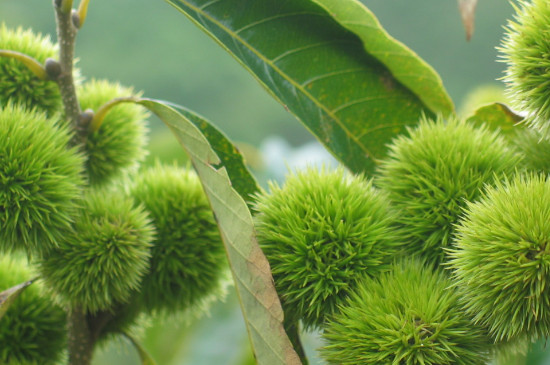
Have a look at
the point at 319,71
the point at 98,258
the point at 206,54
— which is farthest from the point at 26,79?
the point at 206,54

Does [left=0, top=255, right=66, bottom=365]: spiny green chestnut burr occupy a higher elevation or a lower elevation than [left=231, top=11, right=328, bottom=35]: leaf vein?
lower

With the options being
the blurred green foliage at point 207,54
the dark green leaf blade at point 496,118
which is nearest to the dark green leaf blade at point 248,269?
the dark green leaf blade at point 496,118

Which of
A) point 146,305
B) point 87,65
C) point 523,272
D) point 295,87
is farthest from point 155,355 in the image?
point 87,65

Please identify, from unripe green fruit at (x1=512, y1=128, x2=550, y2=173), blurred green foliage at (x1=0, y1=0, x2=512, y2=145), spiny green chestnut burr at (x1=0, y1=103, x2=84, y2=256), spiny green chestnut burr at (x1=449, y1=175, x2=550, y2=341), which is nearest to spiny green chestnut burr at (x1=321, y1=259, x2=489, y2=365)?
spiny green chestnut burr at (x1=449, y1=175, x2=550, y2=341)

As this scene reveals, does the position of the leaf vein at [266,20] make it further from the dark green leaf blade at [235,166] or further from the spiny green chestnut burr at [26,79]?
the spiny green chestnut burr at [26,79]

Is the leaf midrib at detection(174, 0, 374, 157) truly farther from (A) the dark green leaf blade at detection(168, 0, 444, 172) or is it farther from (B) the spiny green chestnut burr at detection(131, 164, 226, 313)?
(B) the spiny green chestnut burr at detection(131, 164, 226, 313)

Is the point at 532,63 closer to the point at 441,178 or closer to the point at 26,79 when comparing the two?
the point at 441,178
